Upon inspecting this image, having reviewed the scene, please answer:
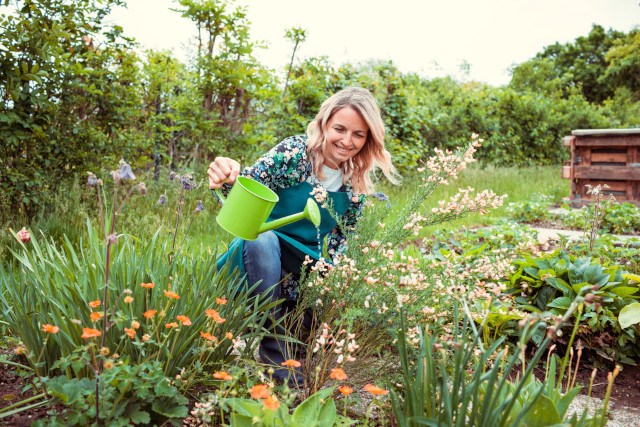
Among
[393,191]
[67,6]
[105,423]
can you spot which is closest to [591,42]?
[393,191]

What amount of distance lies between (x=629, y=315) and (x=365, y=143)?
132cm

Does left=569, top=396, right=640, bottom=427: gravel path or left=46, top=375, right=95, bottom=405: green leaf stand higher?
left=46, top=375, right=95, bottom=405: green leaf

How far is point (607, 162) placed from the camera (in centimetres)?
791

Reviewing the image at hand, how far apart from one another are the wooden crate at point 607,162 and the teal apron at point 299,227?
6.13 metres

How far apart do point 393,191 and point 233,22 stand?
2593mm

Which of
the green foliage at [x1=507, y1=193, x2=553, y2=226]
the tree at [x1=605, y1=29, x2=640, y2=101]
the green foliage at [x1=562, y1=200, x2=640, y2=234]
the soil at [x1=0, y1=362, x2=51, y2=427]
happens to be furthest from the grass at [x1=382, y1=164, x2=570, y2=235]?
the tree at [x1=605, y1=29, x2=640, y2=101]

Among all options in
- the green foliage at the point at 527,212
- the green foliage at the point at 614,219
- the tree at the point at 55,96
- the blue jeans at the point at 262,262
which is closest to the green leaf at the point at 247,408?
the blue jeans at the point at 262,262

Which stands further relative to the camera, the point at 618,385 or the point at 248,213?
the point at 618,385

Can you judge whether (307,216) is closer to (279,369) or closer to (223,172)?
(223,172)

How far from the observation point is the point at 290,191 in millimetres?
2590

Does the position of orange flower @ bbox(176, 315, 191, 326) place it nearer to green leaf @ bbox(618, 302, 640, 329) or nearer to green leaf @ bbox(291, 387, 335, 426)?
green leaf @ bbox(291, 387, 335, 426)

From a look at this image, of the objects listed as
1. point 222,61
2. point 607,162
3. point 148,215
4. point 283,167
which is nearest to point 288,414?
point 283,167

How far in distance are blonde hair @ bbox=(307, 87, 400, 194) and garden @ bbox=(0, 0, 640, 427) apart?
22 cm

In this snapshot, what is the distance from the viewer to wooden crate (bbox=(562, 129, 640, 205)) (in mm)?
7648
